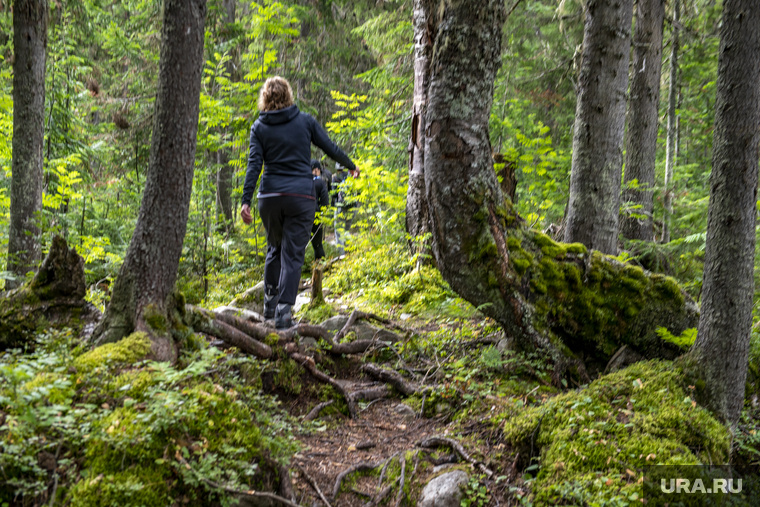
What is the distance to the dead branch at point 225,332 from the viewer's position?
4.34m

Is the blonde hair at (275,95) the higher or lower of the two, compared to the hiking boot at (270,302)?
higher

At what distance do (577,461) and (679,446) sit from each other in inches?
26.6

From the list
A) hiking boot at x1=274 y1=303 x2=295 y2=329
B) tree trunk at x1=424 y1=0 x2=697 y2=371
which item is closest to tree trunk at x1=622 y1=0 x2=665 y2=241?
tree trunk at x1=424 y1=0 x2=697 y2=371

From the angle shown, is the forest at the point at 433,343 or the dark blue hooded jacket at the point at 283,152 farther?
the dark blue hooded jacket at the point at 283,152

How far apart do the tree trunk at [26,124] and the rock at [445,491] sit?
6687 millimetres

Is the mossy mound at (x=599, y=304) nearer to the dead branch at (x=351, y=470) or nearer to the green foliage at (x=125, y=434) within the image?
the dead branch at (x=351, y=470)

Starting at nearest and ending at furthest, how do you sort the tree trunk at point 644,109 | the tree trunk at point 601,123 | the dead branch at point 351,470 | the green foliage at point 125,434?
the green foliage at point 125,434, the dead branch at point 351,470, the tree trunk at point 601,123, the tree trunk at point 644,109

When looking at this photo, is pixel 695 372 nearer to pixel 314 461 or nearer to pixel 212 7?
pixel 314 461

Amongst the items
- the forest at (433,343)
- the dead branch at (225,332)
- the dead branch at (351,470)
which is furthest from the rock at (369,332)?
the dead branch at (351,470)

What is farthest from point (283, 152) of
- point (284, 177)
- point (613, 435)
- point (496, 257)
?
point (613, 435)

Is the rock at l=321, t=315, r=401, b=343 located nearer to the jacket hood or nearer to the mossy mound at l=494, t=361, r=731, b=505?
the mossy mound at l=494, t=361, r=731, b=505

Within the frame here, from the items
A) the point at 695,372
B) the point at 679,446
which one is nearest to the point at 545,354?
the point at 695,372

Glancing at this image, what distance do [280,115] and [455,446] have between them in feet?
13.0

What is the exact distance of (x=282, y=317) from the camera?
5.35m
